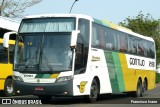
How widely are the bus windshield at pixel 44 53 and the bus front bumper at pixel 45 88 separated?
0.48 metres

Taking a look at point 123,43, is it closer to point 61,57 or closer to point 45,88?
point 61,57

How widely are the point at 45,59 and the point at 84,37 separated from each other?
172 cm

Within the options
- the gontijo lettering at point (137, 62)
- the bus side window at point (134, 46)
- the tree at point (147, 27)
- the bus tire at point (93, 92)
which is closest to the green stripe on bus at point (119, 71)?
the gontijo lettering at point (137, 62)

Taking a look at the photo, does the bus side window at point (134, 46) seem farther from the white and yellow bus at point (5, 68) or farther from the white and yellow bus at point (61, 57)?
the white and yellow bus at point (5, 68)

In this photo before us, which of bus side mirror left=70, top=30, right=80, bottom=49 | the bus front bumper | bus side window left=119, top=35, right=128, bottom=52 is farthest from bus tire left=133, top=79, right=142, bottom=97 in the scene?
bus side mirror left=70, top=30, right=80, bottom=49

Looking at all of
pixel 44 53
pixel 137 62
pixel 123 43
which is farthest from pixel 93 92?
pixel 137 62

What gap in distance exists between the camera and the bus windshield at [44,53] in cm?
1595

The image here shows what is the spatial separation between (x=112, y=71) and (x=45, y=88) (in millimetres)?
4619

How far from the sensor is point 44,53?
16.1m

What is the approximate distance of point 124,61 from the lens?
70.1 feet

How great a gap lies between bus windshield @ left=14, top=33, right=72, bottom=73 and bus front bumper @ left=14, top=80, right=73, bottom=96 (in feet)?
1.57

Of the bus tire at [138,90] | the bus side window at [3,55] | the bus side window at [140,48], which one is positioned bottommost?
the bus tire at [138,90]

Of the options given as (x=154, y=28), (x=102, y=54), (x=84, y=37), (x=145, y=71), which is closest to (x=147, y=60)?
(x=145, y=71)

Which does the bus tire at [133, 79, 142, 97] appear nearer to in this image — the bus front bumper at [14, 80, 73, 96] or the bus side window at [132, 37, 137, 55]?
the bus side window at [132, 37, 137, 55]
